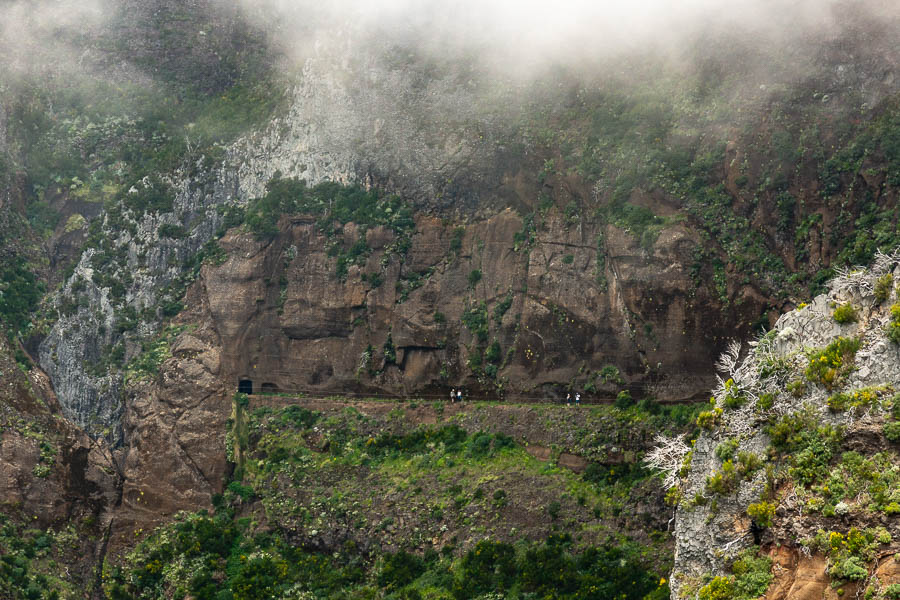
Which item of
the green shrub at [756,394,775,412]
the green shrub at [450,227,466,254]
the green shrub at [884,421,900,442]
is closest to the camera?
the green shrub at [884,421,900,442]

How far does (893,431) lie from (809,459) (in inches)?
81.1

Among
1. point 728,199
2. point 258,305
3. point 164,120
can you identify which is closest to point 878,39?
point 728,199

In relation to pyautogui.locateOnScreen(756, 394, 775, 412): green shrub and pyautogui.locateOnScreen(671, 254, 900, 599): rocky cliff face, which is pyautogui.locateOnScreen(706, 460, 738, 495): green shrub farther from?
pyautogui.locateOnScreen(756, 394, 775, 412): green shrub

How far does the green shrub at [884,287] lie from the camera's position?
25141 mm

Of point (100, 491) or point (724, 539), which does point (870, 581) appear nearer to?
point (724, 539)

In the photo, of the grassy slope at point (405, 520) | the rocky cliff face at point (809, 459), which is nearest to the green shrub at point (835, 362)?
the rocky cliff face at point (809, 459)

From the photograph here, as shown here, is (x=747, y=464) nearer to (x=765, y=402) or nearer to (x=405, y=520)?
(x=765, y=402)

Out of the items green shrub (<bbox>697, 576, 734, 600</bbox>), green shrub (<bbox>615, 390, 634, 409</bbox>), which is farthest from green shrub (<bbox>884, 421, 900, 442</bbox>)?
green shrub (<bbox>615, 390, 634, 409</bbox>)

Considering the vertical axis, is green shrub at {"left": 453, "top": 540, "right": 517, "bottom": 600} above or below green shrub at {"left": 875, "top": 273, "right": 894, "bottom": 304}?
below

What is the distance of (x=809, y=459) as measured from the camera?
24.6 metres

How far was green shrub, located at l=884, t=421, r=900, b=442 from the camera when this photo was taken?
23281mm

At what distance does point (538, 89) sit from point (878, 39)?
58.7 ft

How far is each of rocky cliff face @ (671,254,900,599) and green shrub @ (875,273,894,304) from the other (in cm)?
3

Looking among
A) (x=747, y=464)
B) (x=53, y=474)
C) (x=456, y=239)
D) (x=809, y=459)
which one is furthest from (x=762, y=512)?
(x=53, y=474)
